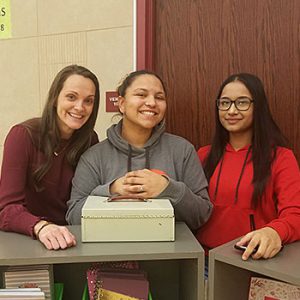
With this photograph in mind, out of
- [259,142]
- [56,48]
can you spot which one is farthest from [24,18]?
[259,142]

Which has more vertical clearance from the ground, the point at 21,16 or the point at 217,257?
the point at 21,16

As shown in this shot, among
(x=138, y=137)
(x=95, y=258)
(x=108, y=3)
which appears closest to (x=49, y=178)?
(x=138, y=137)

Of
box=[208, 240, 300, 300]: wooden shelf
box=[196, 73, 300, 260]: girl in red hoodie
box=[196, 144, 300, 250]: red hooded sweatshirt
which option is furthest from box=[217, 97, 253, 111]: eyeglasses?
box=[208, 240, 300, 300]: wooden shelf

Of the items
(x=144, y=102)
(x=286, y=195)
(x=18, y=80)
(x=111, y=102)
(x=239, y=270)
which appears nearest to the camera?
(x=239, y=270)

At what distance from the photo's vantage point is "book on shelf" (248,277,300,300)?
974 millimetres

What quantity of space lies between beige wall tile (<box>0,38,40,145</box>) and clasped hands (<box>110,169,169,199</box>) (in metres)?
1.10

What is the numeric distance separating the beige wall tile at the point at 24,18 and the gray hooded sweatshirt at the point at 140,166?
3.21 ft

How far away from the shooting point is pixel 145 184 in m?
1.14

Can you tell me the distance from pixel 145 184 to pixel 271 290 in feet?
1.54

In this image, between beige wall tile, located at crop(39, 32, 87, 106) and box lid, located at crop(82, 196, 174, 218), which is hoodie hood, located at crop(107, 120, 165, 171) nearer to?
box lid, located at crop(82, 196, 174, 218)

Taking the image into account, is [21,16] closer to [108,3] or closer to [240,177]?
[108,3]

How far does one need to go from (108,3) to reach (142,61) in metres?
0.34

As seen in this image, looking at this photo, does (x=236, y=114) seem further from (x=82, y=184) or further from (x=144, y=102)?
(x=82, y=184)

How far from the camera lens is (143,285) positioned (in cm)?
111
